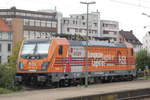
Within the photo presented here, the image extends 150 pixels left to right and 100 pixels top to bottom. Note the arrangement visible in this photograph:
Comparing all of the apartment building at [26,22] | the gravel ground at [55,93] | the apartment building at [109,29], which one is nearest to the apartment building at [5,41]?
the apartment building at [26,22]

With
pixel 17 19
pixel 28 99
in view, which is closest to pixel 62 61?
pixel 28 99

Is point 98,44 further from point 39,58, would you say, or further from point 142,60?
point 142,60

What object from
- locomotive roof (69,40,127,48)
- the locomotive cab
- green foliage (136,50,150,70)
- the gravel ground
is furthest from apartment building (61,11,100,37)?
the gravel ground

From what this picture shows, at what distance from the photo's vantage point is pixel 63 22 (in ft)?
331

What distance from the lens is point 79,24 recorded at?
340ft

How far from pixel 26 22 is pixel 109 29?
30.9 metres

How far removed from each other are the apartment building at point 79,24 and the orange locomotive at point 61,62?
70345 mm

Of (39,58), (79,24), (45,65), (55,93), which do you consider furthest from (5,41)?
(55,93)

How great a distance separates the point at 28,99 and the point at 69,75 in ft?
31.7

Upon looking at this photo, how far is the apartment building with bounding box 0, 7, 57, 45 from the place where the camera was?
298ft

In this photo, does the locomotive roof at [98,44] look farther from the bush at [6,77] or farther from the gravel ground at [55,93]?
the bush at [6,77]

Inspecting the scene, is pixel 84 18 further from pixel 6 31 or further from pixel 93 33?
pixel 6 31

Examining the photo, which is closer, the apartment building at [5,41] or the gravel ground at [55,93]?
the gravel ground at [55,93]

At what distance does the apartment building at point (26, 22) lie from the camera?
90.7 m
